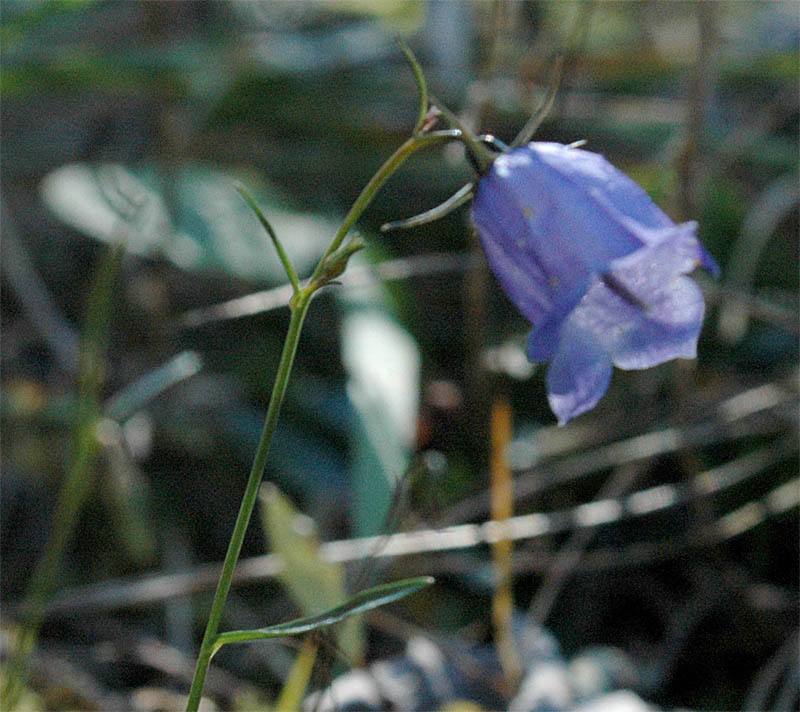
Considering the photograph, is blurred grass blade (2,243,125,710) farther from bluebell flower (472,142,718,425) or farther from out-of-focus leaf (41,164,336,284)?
out-of-focus leaf (41,164,336,284)

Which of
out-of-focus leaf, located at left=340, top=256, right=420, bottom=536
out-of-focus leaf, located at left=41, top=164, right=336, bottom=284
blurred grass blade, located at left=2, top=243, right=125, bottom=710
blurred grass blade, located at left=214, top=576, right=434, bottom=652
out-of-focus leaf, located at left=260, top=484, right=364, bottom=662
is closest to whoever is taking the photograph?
blurred grass blade, located at left=214, top=576, right=434, bottom=652

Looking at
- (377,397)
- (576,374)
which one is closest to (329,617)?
(576,374)

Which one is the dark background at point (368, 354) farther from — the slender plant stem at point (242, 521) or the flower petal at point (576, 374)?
the flower petal at point (576, 374)

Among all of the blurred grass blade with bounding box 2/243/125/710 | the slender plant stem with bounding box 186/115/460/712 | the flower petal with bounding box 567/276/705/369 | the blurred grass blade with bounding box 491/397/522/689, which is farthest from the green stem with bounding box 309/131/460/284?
the blurred grass blade with bounding box 491/397/522/689

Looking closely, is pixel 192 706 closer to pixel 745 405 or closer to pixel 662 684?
pixel 662 684

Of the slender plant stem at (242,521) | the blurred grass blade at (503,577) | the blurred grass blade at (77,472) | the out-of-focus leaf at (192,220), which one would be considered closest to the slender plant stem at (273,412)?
the slender plant stem at (242,521)

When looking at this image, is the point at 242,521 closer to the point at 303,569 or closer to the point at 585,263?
the point at 585,263
